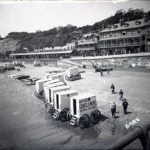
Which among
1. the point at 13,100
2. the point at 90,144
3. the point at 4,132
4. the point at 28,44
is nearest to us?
the point at 90,144

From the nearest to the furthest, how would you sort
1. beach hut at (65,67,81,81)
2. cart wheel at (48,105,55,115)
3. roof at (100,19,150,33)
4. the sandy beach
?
1. the sandy beach
2. cart wheel at (48,105,55,115)
3. beach hut at (65,67,81,81)
4. roof at (100,19,150,33)

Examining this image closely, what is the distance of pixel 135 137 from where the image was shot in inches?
214

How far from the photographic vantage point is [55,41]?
463ft

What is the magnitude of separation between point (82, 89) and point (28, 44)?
138m

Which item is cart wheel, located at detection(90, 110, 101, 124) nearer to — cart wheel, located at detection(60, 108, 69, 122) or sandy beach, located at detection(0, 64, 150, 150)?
sandy beach, located at detection(0, 64, 150, 150)

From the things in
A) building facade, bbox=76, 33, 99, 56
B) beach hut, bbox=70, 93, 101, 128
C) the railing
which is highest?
building facade, bbox=76, 33, 99, 56

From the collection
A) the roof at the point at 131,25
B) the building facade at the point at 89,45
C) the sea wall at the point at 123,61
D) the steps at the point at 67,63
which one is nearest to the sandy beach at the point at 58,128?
the sea wall at the point at 123,61

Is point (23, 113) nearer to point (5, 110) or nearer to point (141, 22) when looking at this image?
point (5, 110)

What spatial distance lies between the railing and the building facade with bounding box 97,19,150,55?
49.0 meters

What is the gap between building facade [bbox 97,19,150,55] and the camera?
58044mm

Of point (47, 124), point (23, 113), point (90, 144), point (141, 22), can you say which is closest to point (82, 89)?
point (23, 113)

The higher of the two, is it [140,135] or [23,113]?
[140,135]

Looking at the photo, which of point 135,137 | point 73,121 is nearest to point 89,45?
point 73,121

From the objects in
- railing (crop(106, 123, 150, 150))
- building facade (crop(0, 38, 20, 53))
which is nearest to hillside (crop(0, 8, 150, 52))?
building facade (crop(0, 38, 20, 53))
